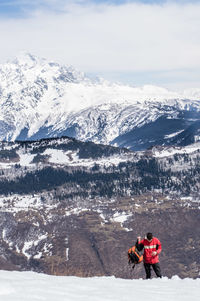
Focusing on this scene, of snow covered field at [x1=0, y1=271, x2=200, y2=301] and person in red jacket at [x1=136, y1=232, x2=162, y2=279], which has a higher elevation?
person in red jacket at [x1=136, y1=232, x2=162, y2=279]

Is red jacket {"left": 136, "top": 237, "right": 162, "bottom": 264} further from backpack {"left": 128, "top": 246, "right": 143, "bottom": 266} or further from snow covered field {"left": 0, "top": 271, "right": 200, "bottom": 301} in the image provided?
snow covered field {"left": 0, "top": 271, "right": 200, "bottom": 301}

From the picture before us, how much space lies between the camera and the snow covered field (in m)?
42.2

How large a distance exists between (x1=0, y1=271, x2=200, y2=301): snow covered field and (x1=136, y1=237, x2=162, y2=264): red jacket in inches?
122

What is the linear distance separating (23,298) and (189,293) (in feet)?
50.9

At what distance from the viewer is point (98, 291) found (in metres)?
47.3

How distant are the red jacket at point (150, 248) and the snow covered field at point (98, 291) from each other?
3108 millimetres

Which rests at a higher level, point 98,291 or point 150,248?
point 150,248

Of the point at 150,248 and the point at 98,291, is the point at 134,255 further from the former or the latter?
the point at 98,291

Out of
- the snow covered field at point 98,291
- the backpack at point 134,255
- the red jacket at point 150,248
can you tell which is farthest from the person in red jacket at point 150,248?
the snow covered field at point 98,291

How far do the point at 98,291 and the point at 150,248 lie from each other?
1271cm

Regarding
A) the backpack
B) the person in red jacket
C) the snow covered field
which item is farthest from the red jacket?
the snow covered field

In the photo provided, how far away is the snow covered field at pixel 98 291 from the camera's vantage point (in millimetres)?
42156

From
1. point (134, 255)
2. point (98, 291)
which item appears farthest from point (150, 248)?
point (98, 291)

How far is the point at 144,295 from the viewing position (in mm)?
46250
